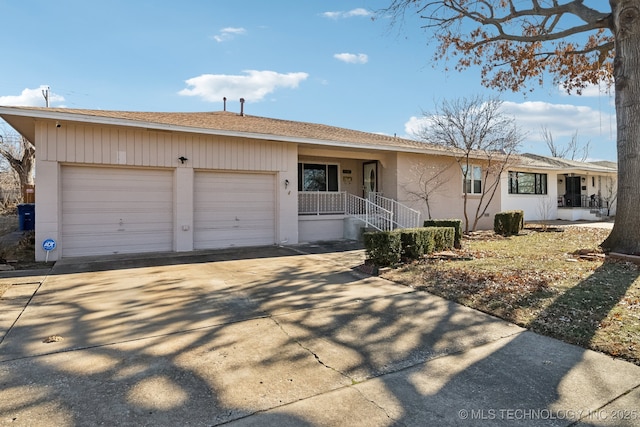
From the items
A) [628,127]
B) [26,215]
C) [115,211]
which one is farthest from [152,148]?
[628,127]

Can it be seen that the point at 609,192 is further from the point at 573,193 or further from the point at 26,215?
the point at 26,215

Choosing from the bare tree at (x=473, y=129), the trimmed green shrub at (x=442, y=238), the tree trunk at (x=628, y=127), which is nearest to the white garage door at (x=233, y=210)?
the trimmed green shrub at (x=442, y=238)

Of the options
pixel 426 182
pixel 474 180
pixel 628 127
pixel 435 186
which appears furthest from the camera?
pixel 474 180

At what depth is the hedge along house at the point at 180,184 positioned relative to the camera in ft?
26.0

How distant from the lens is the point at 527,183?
64.3ft

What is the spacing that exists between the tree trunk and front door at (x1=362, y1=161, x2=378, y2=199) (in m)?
7.23

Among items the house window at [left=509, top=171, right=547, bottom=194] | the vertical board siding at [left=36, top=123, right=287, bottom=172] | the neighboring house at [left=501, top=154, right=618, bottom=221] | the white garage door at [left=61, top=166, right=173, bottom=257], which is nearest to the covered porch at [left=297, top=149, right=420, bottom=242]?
the vertical board siding at [left=36, top=123, right=287, bottom=172]

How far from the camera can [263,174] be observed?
10484mm

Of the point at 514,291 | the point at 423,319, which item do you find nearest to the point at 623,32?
the point at 514,291

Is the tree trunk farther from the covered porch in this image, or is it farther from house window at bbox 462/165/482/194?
house window at bbox 462/165/482/194

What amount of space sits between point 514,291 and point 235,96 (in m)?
13.4

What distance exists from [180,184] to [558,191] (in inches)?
881

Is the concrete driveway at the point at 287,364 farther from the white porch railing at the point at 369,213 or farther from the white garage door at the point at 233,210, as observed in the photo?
the white porch railing at the point at 369,213

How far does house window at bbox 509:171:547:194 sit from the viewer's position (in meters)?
19.0
